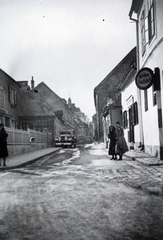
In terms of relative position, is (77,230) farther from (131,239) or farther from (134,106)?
(134,106)

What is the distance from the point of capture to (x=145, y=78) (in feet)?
37.3

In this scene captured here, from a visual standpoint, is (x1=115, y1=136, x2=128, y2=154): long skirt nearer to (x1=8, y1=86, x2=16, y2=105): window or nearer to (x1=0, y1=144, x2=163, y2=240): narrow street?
(x1=0, y1=144, x2=163, y2=240): narrow street

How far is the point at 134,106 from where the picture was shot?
17.7m

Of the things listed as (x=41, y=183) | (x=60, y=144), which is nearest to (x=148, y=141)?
(x=41, y=183)

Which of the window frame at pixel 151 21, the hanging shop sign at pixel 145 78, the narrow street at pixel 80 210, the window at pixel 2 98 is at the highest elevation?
the window frame at pixel 151 21

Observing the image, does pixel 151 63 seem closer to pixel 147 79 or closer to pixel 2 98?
pixel 147 79

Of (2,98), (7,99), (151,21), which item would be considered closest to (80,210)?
(151,21)

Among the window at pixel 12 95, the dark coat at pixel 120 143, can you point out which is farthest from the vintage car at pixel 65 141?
the dark coat at pixel 120 143

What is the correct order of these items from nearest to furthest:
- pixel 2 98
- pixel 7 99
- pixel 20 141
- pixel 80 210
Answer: pixel 80 210 < pixel 20 141 < pixel 2 98 < pixel 7 99

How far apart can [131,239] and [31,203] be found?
6.90ft

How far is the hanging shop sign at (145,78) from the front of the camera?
11.1 metres

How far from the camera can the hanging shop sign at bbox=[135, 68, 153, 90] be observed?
11.1 meters

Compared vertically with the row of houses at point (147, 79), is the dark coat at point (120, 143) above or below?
below

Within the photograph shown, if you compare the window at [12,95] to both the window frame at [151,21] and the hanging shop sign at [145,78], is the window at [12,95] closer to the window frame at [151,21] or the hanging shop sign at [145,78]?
the window frame at [151,21]
